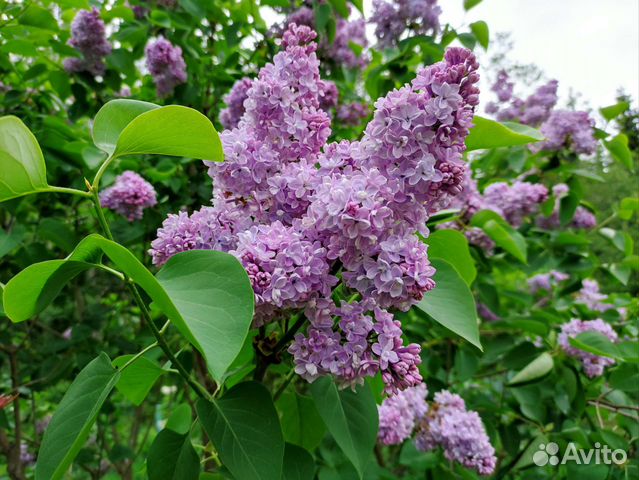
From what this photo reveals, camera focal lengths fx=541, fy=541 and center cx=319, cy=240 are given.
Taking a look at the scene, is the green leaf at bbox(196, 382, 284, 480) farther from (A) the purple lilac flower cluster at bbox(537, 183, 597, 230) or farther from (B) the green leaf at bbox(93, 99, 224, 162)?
(A) the purple lilac flower cluster at bbox(537, 183, 597, 230)

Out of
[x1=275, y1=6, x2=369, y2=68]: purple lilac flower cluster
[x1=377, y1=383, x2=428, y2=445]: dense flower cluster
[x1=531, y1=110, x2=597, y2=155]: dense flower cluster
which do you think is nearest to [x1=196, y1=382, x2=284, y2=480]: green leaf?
[x1=377, y1=383, x2=428, y2=445]: dense flower cluster

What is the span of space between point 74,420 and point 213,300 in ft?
0.77

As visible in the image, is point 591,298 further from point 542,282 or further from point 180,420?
point 180,420

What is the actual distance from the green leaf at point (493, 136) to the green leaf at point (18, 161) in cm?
52

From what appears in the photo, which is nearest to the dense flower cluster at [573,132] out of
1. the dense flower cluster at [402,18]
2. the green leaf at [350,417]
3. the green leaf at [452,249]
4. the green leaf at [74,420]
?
the dense flower cluster at [402,18]

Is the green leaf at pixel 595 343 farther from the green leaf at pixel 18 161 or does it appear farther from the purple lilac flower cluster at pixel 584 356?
the green leaf at pixel 18 161

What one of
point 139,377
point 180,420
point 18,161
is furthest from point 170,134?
A: point 180,420

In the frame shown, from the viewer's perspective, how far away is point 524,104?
276 centimetres

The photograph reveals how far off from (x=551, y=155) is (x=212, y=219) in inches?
73.8

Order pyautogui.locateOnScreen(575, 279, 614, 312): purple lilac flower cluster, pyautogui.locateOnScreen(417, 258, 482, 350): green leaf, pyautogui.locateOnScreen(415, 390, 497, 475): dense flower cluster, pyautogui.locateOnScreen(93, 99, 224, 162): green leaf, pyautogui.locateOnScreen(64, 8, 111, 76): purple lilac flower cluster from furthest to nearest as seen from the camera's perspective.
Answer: pyautogui.locateOnScreen(575, 279, 614, 312): purple lilac flower cluster < pyautogui.locateOnScreen(64, 8, 111, 76): purple lilac flower cluster < pyautogui.locateOnScreen(415, 390, 497, 475): dense flower cluster < pyautogui.locateOnScreen(417, 258, 482, 350): green leaf < pyautogui.locateOnScreen(93, 99, 224, 162): green leaf

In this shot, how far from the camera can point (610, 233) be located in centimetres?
228

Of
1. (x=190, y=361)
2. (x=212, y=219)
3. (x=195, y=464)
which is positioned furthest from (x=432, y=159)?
(x=190, y=361)

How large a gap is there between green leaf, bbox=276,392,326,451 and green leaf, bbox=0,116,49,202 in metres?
0.62

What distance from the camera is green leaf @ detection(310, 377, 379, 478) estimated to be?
774mm
